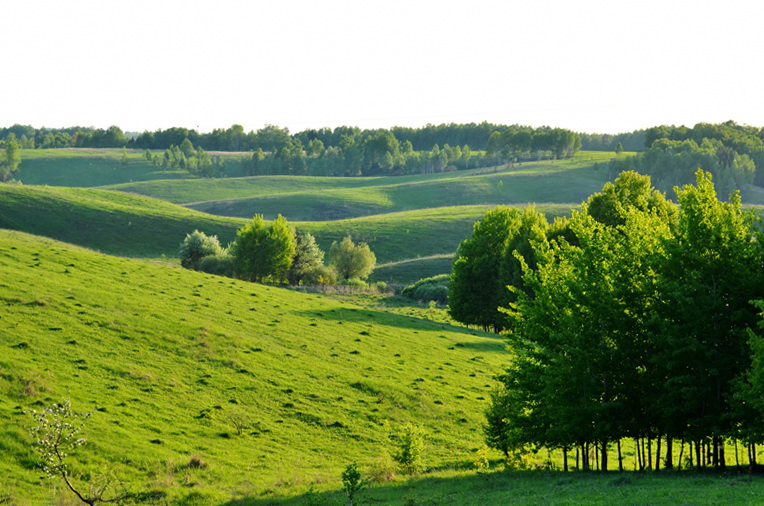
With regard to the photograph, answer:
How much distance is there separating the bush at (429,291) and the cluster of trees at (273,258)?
31.6 feet

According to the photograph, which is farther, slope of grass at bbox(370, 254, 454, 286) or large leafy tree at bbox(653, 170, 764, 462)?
slope of grass at bbox(370, 254, 454, 286)

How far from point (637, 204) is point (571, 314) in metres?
40.7

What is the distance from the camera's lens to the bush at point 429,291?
90.6 metres

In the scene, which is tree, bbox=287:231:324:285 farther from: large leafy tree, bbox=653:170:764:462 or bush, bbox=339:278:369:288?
large leafy tree, bbox=653:170:764:462

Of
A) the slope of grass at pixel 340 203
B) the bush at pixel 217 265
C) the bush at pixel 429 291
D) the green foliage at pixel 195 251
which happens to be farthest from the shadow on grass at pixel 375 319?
the slope of grass at pixel 340 203

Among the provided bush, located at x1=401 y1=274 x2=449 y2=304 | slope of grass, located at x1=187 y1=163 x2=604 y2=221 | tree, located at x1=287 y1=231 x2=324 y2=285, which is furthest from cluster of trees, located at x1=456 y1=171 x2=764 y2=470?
slope of grass, located at x1=187 y1=163 x2=604 y2=221

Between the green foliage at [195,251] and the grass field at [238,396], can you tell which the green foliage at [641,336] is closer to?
the grass field at [238,396]

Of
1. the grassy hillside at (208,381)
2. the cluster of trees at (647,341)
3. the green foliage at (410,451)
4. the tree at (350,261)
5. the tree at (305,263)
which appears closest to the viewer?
the cluster of trees at (647,341)

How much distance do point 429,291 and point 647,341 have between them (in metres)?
63.1

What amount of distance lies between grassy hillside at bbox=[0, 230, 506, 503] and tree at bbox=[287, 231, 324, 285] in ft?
125

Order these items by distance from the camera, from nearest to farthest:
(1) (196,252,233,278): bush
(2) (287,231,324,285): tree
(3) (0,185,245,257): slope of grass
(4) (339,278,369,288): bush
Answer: (1) (196,252,233,278): bush < (2) (287,231,324,285): tree < (4) (339,278,369,288): bush < (3) (0,185,245,257): slope of grass

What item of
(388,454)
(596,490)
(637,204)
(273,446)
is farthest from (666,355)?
(637,204)

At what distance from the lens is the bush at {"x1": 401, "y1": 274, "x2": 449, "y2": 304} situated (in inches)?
3568

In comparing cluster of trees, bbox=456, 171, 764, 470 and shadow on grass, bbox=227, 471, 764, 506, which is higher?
cluster of trees, bbox=456, 171, 764, 470
